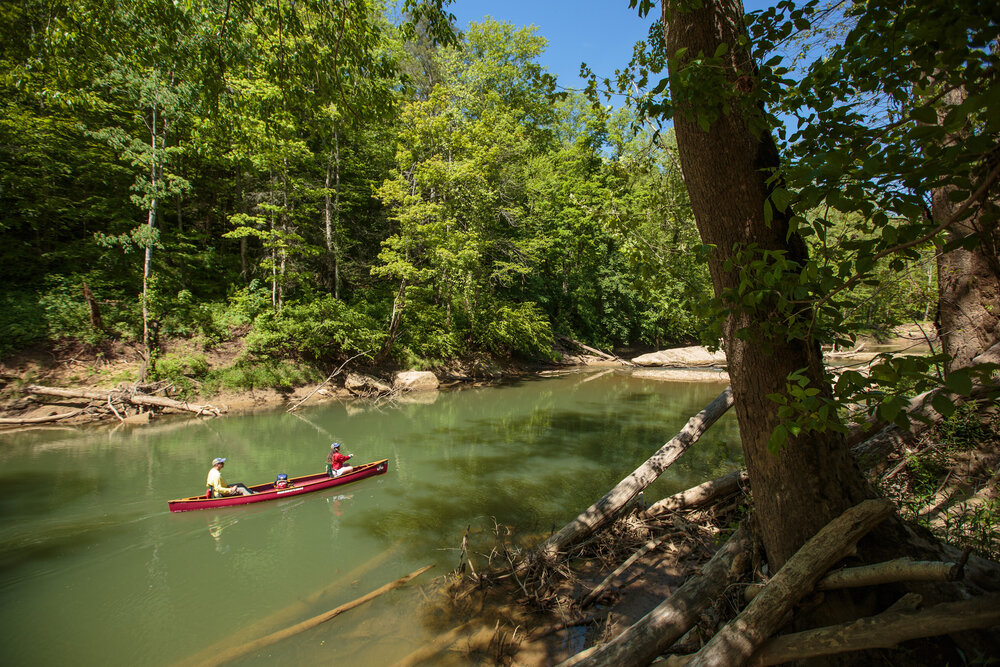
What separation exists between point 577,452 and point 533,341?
1263cm

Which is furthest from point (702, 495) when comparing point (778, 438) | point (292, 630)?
point (292, 630)

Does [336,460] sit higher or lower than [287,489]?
higher

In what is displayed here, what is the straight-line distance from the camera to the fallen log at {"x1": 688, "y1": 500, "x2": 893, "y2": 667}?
221 centimetres

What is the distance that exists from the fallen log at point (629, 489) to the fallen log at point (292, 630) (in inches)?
78.1

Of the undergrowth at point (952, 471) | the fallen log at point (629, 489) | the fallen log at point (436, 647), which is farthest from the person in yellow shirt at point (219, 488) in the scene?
the undergrowth at point (952, 471)

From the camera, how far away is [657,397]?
18.6 meters

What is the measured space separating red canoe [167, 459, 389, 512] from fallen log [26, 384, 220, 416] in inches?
286

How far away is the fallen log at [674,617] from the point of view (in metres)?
2.80

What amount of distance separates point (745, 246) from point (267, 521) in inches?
334

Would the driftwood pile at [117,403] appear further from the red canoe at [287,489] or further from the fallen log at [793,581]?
the fallen log at [793,581]

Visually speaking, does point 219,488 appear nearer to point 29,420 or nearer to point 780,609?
point 780,609

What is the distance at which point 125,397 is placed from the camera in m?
14.1

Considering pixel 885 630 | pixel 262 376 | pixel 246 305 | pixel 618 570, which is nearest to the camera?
pixel 885 630

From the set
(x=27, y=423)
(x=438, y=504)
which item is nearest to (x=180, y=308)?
(x=27, y=423)
